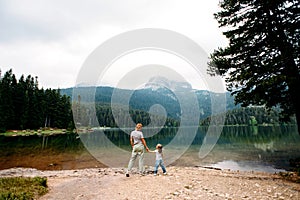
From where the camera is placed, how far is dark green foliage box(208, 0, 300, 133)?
10477 mm

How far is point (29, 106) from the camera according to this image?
70625mm

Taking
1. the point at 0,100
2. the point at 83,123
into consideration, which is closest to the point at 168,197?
the point at 0,100

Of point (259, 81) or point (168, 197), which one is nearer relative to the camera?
point (168, 197)

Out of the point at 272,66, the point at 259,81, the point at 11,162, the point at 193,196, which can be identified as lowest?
the point at 11,162

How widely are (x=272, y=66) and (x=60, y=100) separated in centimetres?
8646

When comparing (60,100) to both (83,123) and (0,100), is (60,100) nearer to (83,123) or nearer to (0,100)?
(0,100)

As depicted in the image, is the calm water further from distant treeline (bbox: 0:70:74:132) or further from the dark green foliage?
distant treeline (bbox: 0:70:74:132)

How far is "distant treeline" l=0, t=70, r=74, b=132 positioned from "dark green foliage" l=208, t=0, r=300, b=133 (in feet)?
231

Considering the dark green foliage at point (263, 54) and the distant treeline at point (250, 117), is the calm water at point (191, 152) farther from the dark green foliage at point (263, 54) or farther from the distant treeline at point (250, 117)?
the distant treeline at point (250, 117)

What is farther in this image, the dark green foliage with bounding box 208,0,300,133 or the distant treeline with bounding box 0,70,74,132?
the distant treeline with bounding box 0,70,74,132

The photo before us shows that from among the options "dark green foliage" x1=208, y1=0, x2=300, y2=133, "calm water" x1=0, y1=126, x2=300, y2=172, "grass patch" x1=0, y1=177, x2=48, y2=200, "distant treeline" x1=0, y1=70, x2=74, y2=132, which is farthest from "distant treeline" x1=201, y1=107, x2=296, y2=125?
"grass patch" x1=0, y1=177, x2=48, y2=200

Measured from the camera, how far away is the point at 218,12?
13.0 meters

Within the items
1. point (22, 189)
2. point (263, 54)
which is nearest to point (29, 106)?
point (22, 189)

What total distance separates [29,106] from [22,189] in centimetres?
7299
